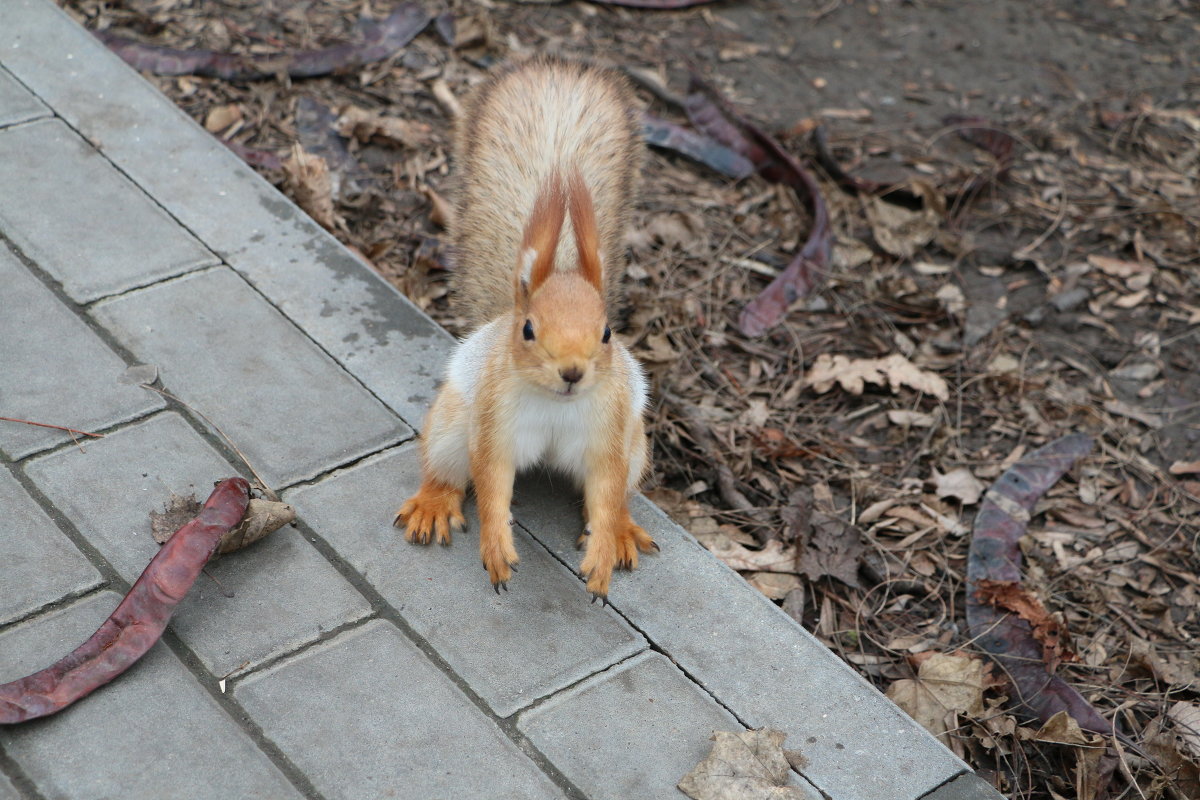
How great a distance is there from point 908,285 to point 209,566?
2.34m

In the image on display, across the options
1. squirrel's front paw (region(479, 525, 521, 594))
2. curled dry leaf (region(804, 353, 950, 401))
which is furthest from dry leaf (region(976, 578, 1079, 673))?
squirrel's front paw (region(479, 525, 521, 594))

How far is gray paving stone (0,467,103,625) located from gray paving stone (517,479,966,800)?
86 centimetres

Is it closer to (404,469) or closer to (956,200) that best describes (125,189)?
(404,469)

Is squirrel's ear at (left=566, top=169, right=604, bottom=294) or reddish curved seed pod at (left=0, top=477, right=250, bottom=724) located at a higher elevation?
squirrel's ear at (left=566, top=169, right=604, bottom=294)

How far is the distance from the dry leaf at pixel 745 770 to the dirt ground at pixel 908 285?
1.59ft

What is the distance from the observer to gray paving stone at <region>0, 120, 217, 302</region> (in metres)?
2.80

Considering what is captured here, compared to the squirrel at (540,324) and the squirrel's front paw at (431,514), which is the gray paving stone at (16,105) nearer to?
the squirrel at (540,324)

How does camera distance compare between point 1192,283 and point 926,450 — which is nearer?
point 926,450

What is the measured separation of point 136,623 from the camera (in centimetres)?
196

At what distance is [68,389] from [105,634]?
28.7 inches

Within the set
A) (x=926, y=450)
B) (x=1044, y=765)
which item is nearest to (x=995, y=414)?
(x=926, y=450)

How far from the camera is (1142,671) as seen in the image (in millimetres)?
2537

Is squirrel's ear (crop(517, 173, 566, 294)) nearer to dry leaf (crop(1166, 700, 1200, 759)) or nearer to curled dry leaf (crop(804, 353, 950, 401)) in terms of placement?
curled dry leaf (crop(804, 353, 950, 401))

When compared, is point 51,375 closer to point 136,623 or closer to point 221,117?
point 136,623
